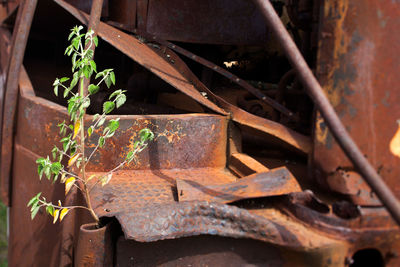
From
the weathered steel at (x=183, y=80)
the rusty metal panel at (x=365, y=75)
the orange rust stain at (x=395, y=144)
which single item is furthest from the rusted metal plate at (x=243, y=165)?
the orange rust stain at (x=395, y=144)

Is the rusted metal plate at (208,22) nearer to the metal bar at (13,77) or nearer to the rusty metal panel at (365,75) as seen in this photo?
the metal bar at (13,77)

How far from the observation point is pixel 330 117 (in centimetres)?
150

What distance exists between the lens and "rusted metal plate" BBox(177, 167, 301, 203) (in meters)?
1.80

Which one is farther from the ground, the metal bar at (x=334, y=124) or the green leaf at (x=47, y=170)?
the metal bar at (x=334, y=124)

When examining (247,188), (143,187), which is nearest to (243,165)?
(247,188)

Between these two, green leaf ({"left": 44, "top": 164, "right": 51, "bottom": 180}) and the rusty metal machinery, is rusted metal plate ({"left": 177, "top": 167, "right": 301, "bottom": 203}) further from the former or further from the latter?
green leaf ({"left": 44, "top": 164, "right": 51, "bottom": 180})

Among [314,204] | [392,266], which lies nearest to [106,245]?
[314,204]

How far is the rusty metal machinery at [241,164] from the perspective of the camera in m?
1.61

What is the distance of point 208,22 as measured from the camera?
11.4 ft

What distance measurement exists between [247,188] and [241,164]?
417mm

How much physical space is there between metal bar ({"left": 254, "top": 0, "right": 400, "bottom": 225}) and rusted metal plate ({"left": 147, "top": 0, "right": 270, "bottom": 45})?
1761 millimetres

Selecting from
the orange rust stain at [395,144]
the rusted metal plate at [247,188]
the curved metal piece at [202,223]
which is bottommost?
the curved metal piece at [202,223]

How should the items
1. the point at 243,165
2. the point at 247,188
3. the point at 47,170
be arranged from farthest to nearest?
the point at 243,165
the point at 247,188
the point at 47,170

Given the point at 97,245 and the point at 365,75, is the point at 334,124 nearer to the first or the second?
the point at 365,75
